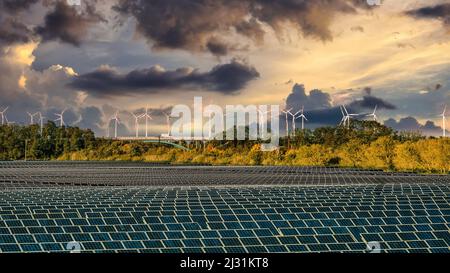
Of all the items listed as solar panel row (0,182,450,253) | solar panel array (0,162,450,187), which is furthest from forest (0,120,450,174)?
solar panel row (0,182,450,253)

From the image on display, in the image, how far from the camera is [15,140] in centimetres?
15838

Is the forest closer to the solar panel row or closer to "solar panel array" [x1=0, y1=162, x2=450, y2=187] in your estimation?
"solar panel array" [x1=0, y1=162, x2=450, y2=187]

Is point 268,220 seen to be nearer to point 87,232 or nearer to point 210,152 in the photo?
point 87,232

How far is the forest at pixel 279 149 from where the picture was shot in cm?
8189

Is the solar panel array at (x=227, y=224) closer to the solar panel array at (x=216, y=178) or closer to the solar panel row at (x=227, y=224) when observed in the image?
the solar panel row at (x=227, y=224)

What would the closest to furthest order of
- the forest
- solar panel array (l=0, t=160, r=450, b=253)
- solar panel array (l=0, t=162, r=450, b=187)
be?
1. solar panel array (l=0, t=160, r=450, b=253)
2. solar panel array (l=0, t=162, r=450, b=187)
3. the forest

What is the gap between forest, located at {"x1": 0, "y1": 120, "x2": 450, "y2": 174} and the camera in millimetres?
81894

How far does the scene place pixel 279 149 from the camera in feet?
387

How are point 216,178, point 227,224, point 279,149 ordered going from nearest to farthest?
1. point 227,224
2. point 216,178
3. point 279,149

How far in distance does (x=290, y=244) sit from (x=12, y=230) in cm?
1050

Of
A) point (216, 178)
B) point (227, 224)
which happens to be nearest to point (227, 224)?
point (227, 224)

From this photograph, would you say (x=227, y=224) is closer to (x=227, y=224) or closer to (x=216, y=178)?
(x=227, y=224)

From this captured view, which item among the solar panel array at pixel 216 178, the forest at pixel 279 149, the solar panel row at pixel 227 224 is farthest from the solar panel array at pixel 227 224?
the forest at pixel 279 149
